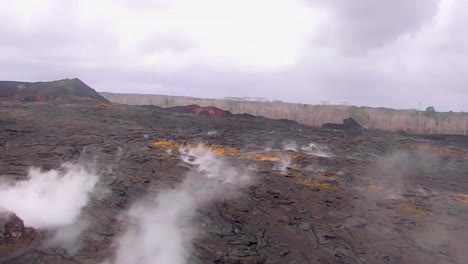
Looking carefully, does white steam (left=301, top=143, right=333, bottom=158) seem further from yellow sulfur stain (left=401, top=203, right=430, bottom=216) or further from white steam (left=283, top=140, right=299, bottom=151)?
yellow sulfur stain (left=401, top=203, right=430, bottom=216)

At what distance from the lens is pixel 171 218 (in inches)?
412

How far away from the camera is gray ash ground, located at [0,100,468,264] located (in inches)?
371

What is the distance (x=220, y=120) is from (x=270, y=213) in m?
25.5

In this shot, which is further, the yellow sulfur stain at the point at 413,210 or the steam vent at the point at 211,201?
the yellow sulfur stain at the point at 413,210

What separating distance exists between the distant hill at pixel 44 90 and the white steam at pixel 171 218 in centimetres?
3317

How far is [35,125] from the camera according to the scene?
25.5m

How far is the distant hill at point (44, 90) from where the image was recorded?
44531mm

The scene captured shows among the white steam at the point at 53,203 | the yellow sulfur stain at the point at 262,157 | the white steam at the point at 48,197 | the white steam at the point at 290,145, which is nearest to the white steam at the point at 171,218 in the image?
the white steam at the point at 53,203

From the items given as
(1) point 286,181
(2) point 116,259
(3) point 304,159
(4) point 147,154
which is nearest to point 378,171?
(3) point 304,159

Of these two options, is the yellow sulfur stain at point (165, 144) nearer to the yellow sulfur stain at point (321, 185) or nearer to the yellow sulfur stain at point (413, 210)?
the yellow sulfur stain at point (321, 185)

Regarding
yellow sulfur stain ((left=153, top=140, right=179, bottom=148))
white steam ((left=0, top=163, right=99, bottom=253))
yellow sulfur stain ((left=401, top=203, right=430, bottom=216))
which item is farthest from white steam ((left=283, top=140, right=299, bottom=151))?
white steam ((left=0, top=163, right=99, bottom=253))

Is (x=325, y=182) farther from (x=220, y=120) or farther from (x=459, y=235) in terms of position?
(x=220, y=120)

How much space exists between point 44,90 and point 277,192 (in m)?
40.7

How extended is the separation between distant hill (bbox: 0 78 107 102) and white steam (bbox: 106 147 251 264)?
3317cm
